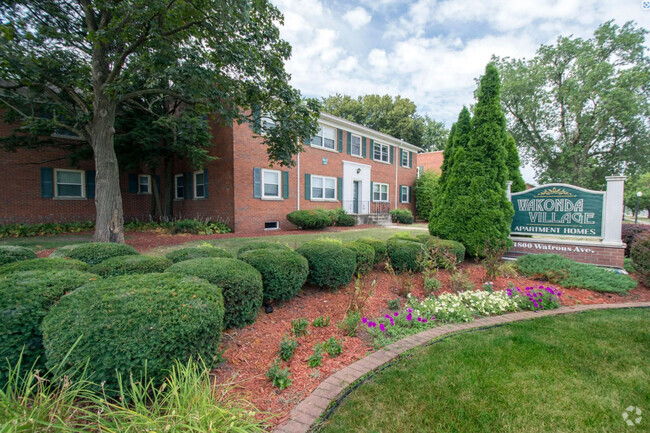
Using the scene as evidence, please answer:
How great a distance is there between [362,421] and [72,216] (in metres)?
16.2

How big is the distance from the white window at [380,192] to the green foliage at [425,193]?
384cm

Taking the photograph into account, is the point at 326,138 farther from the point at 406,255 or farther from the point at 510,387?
the point at 510,387

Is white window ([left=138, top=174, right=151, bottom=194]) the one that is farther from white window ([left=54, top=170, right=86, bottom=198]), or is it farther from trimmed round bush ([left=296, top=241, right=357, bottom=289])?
trimmed round bush ([left=296, top=241, right=357, bottom=289])

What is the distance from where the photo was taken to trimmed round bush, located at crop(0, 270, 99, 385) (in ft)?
5.84

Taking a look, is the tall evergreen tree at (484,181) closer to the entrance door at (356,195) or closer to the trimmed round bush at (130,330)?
the trimmed round bush at (130,330)

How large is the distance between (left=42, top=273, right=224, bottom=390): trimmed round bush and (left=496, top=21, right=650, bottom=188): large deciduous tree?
89.4ft

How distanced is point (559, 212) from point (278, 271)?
6768 mm

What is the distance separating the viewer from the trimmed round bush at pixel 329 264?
4.06 metres

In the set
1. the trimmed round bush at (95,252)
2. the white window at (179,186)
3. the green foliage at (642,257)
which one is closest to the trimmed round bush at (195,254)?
the trimmed round bush at (95,252)

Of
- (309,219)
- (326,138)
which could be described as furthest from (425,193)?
(309,219)

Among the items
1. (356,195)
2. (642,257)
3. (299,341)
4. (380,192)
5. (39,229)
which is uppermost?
(380,192)

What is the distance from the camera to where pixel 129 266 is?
2969mm

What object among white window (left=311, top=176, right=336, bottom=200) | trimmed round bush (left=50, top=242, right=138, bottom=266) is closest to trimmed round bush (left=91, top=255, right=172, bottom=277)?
trimmed round bush (left=50, top=242, right=138, bottom=266)

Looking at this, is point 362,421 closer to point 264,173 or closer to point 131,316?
point 131,316
